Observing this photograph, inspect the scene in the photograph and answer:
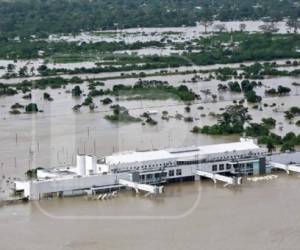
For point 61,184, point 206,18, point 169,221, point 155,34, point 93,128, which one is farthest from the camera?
point 206,18

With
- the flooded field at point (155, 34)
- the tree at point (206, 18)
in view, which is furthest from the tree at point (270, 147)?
the tree at point (206, 18)

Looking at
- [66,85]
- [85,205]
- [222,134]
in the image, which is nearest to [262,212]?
[85,205]

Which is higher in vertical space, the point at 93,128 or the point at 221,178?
the point at 93,128

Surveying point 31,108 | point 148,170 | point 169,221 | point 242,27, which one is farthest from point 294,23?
Answer: point 169,221

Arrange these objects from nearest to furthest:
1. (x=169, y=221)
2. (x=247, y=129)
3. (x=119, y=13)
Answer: (x=169, y=221)
(x=247, y=129)
(x=119, y=13)

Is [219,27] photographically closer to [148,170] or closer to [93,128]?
[93,128]
